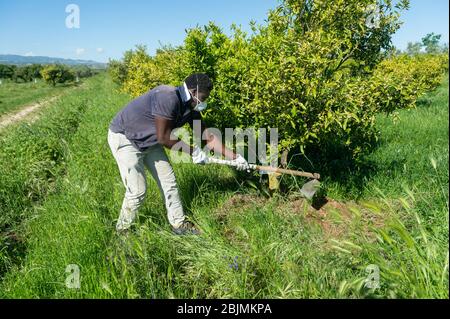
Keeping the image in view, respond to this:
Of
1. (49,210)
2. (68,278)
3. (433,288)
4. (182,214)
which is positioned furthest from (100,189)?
(433,288)

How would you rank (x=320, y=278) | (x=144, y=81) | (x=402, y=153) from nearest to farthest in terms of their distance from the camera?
(x=320, y=278), (x=402, y=153), (x=144, y=81)

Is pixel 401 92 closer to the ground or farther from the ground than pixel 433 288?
farther from the ground

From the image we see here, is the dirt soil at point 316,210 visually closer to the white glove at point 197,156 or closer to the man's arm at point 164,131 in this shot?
the white glove at point 197,156

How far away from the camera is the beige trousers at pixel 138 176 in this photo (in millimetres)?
3340

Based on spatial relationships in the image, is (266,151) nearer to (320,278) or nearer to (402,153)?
(320,278)

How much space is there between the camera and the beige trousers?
334 cm

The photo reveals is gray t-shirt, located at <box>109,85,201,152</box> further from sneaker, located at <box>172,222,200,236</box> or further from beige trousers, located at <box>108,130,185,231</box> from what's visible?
Answer: sneaker, located at <box>172,222,200,236</box>

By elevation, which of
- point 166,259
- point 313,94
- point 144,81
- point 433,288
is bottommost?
point 166,259

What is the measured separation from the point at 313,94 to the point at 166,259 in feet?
6.85

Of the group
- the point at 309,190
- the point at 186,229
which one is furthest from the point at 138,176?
the point at 309,190

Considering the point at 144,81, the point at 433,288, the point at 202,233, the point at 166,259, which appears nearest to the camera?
the point at 433,288

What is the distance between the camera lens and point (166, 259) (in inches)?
110

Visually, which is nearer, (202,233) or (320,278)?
(320,278)

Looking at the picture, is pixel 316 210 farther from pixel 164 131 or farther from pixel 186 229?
pixel 164 131
